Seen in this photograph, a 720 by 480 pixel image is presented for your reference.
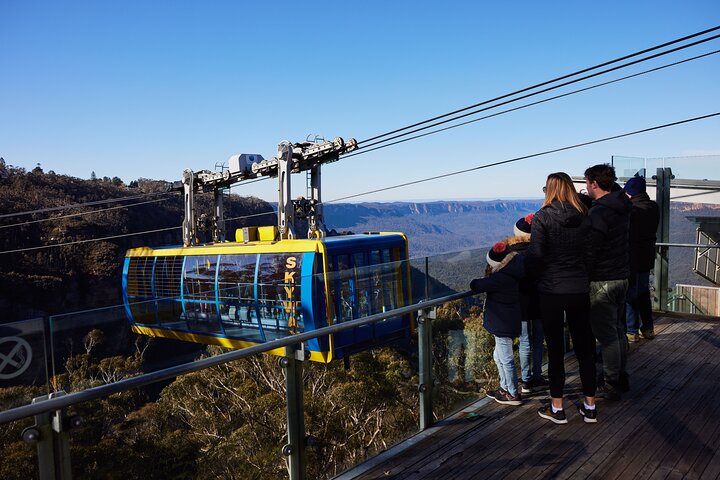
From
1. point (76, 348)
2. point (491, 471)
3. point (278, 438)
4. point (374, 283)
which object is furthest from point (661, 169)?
point (76, 348)

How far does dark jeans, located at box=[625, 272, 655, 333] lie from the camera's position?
5141mm

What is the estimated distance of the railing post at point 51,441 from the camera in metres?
1.75

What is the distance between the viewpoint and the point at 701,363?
4.64 m

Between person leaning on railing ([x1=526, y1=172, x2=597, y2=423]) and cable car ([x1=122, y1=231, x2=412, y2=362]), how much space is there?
1098mm

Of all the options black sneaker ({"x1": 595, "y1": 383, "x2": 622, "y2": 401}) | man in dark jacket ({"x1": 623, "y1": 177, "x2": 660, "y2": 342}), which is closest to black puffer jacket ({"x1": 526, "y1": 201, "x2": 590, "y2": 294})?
black sneaker ({"x1": 595, "y1": 383, "x2": 622, "y2": 401})

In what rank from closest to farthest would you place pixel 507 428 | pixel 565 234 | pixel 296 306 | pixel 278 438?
pixel 278 438 → pixel 565 234 → pixel 507 428 → pixel 296 306

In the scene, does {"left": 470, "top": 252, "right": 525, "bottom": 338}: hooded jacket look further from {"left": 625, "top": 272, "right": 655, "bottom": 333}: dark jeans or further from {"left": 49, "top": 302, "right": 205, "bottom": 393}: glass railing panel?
{"left": 625, "top": 272, "right": 655, "bottom": 333}: dark jeans

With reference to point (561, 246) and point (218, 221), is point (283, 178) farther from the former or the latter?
point (561, 246)

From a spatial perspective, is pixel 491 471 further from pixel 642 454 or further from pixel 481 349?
pixel 481 349

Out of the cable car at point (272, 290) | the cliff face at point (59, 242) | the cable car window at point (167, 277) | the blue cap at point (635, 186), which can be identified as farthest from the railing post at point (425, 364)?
the cliff face at point (59, 242)

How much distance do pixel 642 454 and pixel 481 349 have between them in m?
1.34

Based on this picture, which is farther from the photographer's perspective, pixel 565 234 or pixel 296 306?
pixel 296 306

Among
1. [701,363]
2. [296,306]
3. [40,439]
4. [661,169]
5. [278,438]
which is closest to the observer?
[40,439]

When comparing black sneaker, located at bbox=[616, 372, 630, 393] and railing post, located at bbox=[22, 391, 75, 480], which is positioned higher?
railing post, located at bbox=[22, 391, 75, 480]
